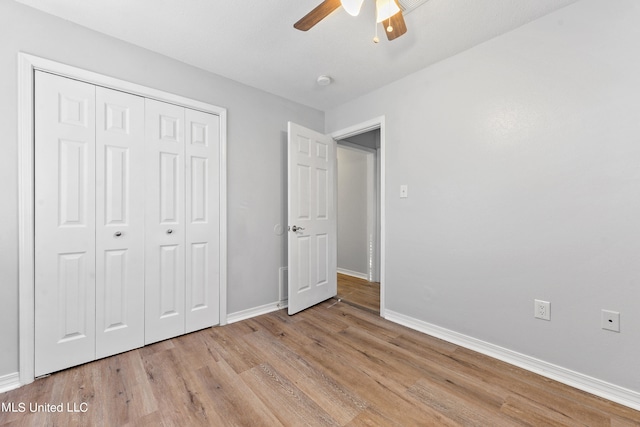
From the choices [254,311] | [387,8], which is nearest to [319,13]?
[387,8]

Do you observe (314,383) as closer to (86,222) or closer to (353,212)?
(86,222)

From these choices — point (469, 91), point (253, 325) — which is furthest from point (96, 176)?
point (469, 91)

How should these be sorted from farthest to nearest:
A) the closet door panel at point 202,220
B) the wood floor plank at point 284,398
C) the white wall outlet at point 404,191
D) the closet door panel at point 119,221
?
the white wall outlet at point 404,191 → the closet door panel at point 202,220 → the closet door panel at point 119,221 → the wood floor plank at point 284,398

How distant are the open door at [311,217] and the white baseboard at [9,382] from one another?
188 centimetres

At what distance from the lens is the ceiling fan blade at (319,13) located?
129 cm

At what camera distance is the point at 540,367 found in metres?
1.74

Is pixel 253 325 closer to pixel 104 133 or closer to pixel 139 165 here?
pixel 139 165

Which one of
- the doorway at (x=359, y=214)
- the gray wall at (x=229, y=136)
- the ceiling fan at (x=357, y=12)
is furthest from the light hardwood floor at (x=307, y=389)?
the ceiling fan at (x=357, y=12)

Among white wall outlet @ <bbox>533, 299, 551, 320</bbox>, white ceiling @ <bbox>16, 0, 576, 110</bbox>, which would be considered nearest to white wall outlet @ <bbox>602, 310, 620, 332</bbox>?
white wall outlet @ <bbox>533, 299, 551, 320</bbox>

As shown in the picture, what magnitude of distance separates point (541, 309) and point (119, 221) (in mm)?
3078

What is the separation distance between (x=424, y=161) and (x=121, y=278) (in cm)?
267

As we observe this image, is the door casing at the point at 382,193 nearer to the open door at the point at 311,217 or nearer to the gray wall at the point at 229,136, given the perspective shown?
the open door at the point at 311,217

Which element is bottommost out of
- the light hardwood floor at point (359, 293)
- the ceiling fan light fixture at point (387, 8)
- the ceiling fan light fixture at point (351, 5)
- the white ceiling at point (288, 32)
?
the light hardwood floor at point (359, 293)

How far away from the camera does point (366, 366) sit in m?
1.81
